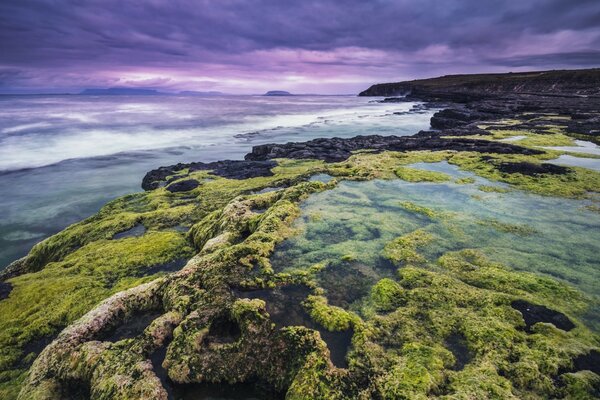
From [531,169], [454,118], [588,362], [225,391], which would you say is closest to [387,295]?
[588,362]

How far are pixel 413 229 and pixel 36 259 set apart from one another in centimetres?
1349

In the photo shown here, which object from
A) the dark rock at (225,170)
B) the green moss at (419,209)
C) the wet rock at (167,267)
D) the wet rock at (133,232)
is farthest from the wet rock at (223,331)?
the dark rock at (225,170)

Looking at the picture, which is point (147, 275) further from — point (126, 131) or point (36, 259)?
point (126, 131)

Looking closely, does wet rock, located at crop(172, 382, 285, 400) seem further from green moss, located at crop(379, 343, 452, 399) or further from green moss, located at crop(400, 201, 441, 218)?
green moss, located at crop(400, 201, 441, 218)

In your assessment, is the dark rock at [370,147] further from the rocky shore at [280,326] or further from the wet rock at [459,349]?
the wet rock at [459,349]

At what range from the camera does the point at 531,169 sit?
14.6 m

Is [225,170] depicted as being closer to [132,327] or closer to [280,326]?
[132,327]

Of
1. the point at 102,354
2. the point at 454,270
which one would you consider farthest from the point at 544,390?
the point at 102,354

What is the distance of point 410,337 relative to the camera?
5.40 metres

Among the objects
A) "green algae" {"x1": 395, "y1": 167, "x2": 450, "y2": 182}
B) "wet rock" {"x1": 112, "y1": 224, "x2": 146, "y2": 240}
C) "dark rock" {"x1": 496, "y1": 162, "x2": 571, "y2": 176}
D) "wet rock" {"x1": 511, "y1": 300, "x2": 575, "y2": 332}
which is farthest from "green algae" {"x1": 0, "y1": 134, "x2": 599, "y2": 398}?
"dark rock" {"x1": 496, "y1": 162, "x2": 571, "y2": 176}

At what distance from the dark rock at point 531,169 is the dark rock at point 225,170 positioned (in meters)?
12.0

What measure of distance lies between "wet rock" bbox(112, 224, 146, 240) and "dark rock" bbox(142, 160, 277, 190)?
24.2 feet

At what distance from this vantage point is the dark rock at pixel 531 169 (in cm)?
1423

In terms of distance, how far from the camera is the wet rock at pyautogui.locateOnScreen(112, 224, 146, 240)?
12.4m
